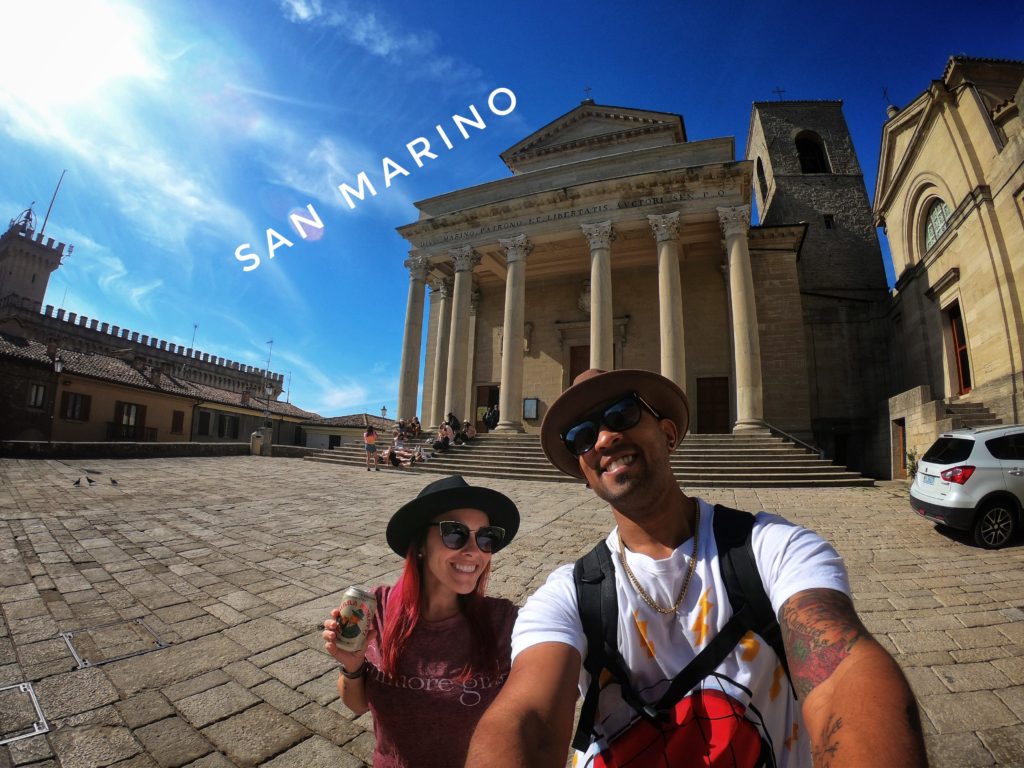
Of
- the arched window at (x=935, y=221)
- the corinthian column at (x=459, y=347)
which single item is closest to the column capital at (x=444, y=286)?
the corinthian column at (x=459, y=347)

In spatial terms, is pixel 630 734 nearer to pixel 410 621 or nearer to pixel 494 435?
pixel 410 621

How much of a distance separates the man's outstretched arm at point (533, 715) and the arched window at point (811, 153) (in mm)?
27948

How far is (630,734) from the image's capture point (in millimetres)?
1168

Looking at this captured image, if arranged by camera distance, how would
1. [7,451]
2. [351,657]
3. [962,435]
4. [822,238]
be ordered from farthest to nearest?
[822,238] < [7,451] < [962,435] < [351,657]

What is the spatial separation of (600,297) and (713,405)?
22.5ft

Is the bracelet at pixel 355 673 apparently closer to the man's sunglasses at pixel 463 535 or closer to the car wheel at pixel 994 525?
the man's sunglasses at pixel 463 535

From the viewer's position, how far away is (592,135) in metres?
20.0

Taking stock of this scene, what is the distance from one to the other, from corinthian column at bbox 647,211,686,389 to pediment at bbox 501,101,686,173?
20.7ft

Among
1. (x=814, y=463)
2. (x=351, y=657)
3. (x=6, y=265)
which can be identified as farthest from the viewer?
(x=6, y=265)

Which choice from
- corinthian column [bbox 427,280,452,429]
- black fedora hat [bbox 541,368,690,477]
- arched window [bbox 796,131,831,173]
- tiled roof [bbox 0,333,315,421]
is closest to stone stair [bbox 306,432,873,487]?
corinthian column [bbox 427,280,452,429]

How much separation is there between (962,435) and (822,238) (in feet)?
61.0

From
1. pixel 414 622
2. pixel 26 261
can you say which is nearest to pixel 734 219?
pixel 414 622

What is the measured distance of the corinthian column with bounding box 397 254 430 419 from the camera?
691 inches

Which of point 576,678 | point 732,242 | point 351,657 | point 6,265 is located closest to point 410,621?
point 351,657
